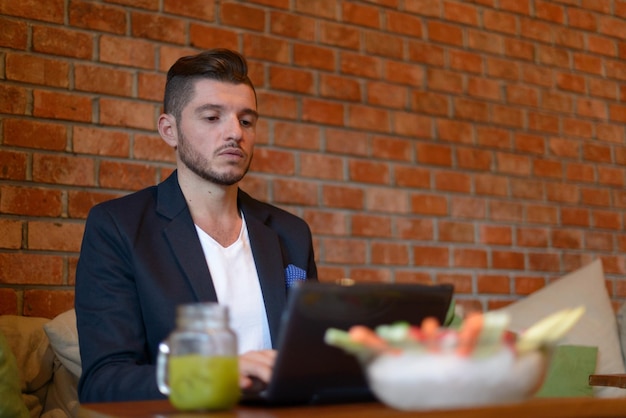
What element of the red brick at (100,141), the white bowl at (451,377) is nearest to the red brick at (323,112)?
the red brick at (100,141)

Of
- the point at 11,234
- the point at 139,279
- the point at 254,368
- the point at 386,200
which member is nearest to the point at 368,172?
the point at 386,200

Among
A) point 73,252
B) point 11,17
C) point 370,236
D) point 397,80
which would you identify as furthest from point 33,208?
point 397,80

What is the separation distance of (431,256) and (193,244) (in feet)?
4.90

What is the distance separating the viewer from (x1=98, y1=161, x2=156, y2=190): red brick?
2482mm

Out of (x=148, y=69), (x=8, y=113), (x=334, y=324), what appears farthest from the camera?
(x=148, y=69)

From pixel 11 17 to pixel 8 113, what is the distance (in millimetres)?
279

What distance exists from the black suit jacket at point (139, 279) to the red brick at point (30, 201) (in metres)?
0.54

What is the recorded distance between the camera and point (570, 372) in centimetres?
269

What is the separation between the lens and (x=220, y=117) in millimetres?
1923

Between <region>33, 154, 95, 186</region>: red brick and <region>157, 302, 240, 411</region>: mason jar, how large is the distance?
4.83 ft

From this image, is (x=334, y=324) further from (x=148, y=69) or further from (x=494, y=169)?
(x=494, y=169)

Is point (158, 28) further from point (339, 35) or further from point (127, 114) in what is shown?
point (339, 35)

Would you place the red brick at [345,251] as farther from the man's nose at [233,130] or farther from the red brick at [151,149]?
the man's nose at [233,130]

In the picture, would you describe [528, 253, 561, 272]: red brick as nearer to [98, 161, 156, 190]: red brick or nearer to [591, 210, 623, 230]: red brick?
[591, 210, 623, 230]: red brick
